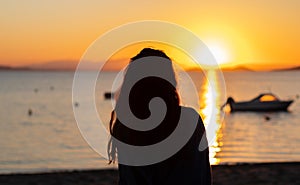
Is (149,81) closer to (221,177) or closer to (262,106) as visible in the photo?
(221,177)

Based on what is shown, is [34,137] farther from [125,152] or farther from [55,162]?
[125,152]

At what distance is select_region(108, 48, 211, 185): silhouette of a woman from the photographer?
113 inches

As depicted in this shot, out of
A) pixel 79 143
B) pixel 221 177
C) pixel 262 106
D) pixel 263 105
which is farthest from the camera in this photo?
pixel 262 106

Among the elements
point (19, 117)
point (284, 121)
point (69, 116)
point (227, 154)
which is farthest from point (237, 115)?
point (227, 154)

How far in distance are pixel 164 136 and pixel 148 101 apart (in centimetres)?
22

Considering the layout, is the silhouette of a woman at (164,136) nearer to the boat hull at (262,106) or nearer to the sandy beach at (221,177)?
the sandy beach at (221,177)

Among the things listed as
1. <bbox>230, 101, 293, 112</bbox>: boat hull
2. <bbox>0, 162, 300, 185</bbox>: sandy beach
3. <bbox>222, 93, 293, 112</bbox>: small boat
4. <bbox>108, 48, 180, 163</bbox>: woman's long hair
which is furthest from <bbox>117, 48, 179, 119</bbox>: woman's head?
<bbox>230, 101, 293, 112</bbox>: boat hull

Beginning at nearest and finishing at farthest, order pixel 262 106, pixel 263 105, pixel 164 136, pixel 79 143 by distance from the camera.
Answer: pixel 164 136 < pixel 79 143 < pixel 263 105 < pixel 262 106

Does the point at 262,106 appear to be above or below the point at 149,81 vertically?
below

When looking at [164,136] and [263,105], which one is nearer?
[164,136]

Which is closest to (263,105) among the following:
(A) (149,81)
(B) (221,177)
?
(B) (221,177)

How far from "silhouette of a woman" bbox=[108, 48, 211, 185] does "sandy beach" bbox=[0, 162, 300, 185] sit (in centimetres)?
910

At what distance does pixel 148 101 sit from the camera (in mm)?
2908

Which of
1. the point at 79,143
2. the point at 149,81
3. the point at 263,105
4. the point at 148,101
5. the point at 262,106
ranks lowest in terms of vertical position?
the point at 262,106
